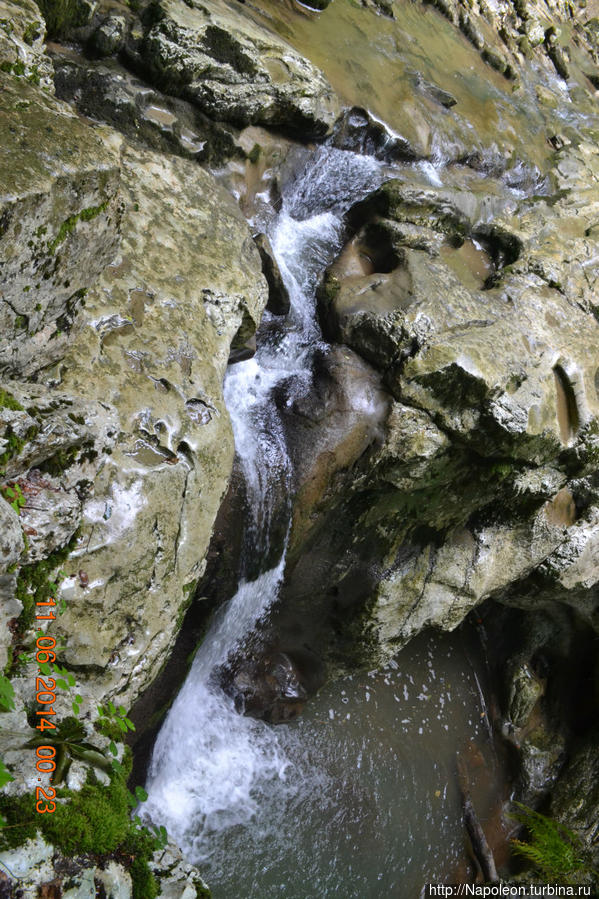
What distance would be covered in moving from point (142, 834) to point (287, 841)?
355cm

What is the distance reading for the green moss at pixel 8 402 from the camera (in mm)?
2390

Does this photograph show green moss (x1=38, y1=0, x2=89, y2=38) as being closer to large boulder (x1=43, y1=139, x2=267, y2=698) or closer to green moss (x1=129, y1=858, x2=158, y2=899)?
large boulder (x1=43, y1=139, x2=267, y2=698)

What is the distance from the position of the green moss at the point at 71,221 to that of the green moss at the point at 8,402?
0.75 m

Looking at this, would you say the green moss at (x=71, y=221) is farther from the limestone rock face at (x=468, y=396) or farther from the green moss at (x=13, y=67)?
the limestone rock face at (x=468, y=396)

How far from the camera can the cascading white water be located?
4.82m

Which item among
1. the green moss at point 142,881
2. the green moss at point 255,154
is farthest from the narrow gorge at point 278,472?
the green moss at point 255,154

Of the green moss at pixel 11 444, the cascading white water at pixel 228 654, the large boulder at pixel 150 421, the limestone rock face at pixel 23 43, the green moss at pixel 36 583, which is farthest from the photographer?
the cascading white water at pixel 228 654

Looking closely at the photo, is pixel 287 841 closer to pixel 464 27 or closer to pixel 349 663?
pixel 349 663

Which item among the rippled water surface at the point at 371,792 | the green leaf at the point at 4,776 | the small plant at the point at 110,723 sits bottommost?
the rippled water surface at the point at 371,792

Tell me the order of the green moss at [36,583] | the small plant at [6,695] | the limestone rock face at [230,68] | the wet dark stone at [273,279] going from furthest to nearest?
the wet dark stone at [273,279], the limestone rock face at [230,68], the green moss at [36,583], the small plant at [6,695]

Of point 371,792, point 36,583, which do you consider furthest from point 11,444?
point 371,792

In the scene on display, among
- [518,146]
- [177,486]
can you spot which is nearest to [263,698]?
[177,486]

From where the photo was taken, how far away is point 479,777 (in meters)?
7.02

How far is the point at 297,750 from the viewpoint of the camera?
569 centimetres
